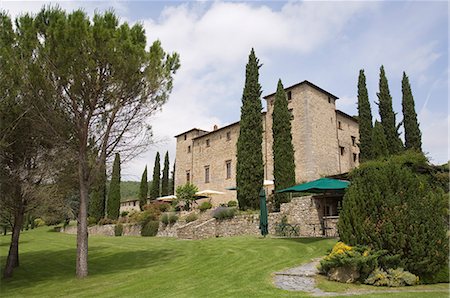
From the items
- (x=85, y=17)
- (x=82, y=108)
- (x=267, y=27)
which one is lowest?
(x=82, y=108)

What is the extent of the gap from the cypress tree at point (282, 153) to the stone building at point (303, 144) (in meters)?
4.79

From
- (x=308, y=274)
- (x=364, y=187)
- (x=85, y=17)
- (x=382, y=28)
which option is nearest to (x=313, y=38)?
(x=382, y=28)

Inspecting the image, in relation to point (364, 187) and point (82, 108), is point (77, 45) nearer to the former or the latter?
point (82, 108)

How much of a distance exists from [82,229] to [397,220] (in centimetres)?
923

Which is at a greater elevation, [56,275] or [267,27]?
[267,27]

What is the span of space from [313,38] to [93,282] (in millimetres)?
9380

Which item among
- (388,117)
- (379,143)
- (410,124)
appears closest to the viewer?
(379,143)

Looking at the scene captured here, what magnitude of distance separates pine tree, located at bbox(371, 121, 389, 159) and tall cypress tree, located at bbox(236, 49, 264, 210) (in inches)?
325


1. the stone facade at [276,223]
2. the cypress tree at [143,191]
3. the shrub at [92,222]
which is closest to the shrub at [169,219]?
the stone facade at [276,223]

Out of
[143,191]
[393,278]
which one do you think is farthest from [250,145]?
[143,191]

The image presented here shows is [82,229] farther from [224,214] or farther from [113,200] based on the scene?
[113,200]

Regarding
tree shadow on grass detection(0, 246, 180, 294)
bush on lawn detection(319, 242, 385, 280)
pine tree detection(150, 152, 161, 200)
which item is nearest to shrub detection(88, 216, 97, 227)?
pine tree detection(150, 152, 161, 200)

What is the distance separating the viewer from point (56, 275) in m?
12.5

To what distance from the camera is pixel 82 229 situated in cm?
1162
